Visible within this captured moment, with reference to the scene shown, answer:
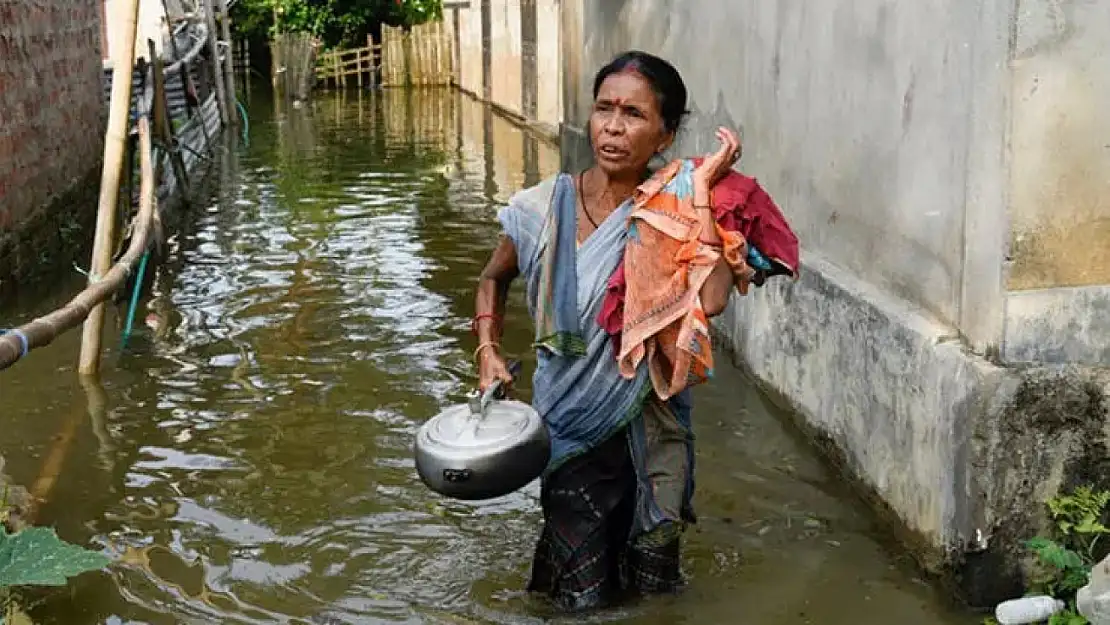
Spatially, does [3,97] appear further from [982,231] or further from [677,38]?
[982,231]

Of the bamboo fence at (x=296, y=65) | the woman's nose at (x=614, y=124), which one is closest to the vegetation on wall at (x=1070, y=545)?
the woman's nose at (x=614, y=124)

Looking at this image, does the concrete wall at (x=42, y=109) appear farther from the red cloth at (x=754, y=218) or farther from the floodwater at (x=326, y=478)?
the red cloth at (x=754, y=218)

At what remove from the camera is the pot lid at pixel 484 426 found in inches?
123

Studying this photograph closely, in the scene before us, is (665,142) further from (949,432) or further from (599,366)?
(949,432)

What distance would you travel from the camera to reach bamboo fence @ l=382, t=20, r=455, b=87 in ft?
92.0

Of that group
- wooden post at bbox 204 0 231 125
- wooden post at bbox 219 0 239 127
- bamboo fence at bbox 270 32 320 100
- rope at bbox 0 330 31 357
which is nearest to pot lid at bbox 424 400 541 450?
rope at bbox 0 330 31 357

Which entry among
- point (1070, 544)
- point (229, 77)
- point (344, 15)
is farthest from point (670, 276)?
point (344, 15)

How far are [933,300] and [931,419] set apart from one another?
37cm

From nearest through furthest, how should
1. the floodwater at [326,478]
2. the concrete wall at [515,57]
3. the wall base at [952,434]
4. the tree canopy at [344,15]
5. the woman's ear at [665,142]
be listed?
1. the woman's ear at [665,142]
2. the wall base at [952,434]
3. the floodwater at [326,478]
4. the concrete wall at [515,57]
5. the tree canopy at [344,15]

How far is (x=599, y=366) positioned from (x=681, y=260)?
0.45 meters

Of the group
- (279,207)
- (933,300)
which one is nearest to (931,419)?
(933,300)

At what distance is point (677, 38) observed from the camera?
728cm

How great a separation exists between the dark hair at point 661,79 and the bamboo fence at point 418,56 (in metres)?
25.1

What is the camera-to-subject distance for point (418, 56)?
28391 mm
